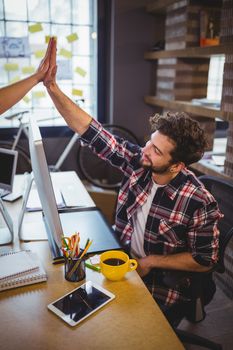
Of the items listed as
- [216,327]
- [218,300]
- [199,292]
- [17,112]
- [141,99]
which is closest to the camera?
[199,292]

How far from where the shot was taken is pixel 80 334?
90 centimetres

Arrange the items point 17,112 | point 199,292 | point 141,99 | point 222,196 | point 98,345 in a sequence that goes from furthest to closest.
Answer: point 141,99 → point 17,112 → point 222,196 → point 199,292 → point 98,345

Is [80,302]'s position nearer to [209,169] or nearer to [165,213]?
[165,213]

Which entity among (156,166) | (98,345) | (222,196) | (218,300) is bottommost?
(218,300)

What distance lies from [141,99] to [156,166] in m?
2.07

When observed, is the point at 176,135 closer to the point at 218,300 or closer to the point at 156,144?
the point at 156,144

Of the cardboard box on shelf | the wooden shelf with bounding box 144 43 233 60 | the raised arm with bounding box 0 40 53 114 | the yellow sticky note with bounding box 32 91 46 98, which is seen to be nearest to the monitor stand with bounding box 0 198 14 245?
the raised arm with bounding box 0 40 53 114

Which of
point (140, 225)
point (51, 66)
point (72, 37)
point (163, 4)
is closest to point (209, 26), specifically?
point (163, 4)

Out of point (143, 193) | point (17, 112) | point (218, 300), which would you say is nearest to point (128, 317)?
point (143, 193)

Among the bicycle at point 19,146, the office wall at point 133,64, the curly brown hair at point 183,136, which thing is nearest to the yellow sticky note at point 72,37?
the office wall at point 133,64

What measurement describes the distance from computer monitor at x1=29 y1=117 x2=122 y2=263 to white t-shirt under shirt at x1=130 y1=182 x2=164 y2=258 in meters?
0.12

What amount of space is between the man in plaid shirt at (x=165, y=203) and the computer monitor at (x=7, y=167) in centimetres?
36

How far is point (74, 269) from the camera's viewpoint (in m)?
1.11

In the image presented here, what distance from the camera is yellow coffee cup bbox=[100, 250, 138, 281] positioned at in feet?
3.64
